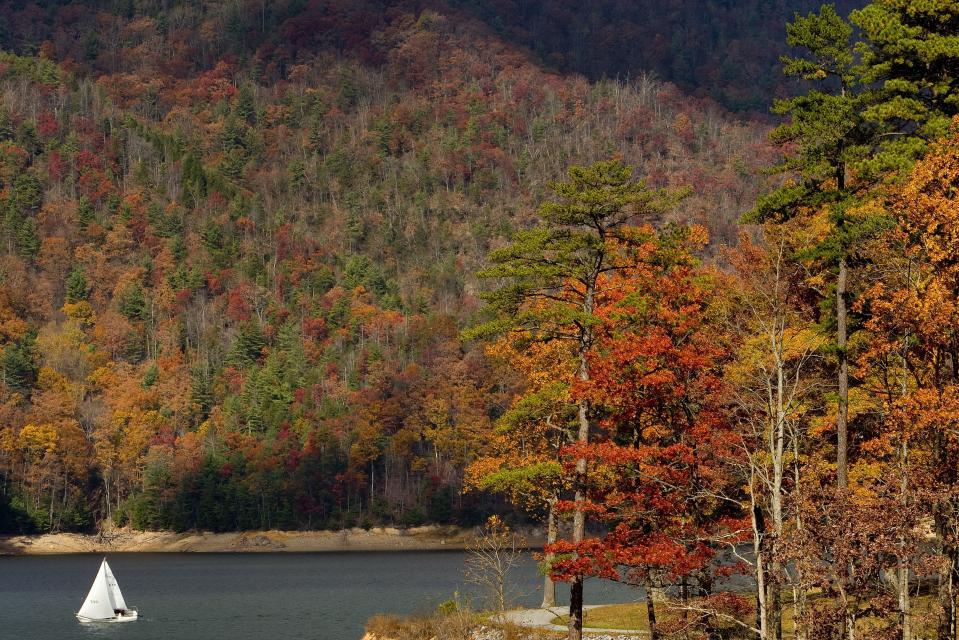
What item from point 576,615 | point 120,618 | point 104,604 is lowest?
point 120,618

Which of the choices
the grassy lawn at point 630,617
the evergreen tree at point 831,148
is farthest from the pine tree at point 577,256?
the grassy lawn at point 630,617

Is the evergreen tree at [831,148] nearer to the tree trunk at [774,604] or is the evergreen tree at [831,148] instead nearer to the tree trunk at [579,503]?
the tree trunk at [774,604]

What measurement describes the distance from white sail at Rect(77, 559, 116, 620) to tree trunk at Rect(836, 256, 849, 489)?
176ft

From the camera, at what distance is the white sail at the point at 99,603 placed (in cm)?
7812

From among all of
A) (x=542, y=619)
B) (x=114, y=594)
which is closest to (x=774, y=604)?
(x=542, y=619)

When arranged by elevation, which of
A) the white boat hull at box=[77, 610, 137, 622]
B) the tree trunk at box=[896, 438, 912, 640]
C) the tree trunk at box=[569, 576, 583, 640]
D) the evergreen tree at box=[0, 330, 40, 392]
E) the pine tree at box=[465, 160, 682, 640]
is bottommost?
the white boat hull at box=[77, 610, 137, 622]

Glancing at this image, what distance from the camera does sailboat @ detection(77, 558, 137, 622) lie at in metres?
78.2

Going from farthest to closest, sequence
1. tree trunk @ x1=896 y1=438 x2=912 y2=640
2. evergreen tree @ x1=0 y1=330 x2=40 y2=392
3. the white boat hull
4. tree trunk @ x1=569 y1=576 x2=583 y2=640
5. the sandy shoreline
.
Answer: evergreen tree @ x1=0 y1=330 x2=40 y2=392, the sandy shoreline, the white boat hull, tree trunk @ x1=569 y1=576 x2=583 y2=640, tree trunk @ x1=896 y1=438 x2=912 y2=640

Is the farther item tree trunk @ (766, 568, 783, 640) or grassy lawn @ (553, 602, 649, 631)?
grassy lawn @ (553, 602, 649, 631)

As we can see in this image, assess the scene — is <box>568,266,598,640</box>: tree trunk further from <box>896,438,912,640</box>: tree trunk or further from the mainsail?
the mainsail

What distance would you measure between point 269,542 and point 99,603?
279ft

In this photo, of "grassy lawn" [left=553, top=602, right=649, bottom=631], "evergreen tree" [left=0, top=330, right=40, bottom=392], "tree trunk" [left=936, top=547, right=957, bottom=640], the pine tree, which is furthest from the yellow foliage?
"tree trunk" [left=936, top=547, right=957, bottom=640]

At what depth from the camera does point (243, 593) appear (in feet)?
317

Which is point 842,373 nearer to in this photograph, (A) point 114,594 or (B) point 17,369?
(A) point 114,594
